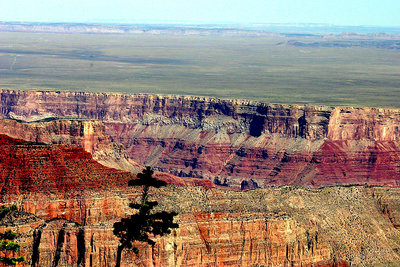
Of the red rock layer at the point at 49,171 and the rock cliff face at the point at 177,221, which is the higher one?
the red rock layer at the point at 49,171

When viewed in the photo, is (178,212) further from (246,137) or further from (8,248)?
(246,137)

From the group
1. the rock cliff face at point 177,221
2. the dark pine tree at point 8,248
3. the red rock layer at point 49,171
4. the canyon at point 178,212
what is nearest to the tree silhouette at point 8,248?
the dark pine tree at point 8,248

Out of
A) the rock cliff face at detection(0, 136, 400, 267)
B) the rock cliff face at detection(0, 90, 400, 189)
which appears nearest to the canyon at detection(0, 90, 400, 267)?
the rock cliff face at detection(0, 136, 400, 267)

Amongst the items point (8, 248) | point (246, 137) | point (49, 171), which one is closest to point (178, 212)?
point (49, 171)

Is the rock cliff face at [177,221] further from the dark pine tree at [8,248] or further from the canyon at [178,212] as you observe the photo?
the dark pine tree at [8,248]

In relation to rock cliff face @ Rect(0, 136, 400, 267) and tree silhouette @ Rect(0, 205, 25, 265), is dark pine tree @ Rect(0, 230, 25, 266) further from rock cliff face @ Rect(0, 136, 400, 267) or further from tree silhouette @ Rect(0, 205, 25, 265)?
rock cliff face @ Rect(0, 136, 400, 267)

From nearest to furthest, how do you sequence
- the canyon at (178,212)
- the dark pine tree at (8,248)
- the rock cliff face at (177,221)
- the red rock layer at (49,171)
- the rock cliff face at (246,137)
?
the dark pine tree at (8,248) < the rock cliff face at (177,221) < the canyon at (178,212) < the red rock layer at (49,171) < the rock cliff face at (246,137)

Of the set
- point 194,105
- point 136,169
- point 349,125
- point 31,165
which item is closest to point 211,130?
point 194,105

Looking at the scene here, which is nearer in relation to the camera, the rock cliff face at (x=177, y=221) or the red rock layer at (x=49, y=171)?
the rock cliff face at (x=177, y=221)
